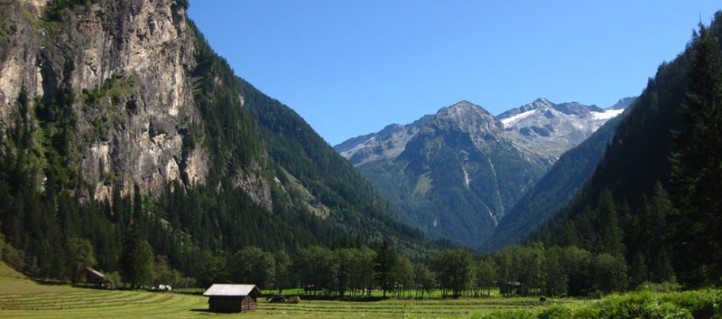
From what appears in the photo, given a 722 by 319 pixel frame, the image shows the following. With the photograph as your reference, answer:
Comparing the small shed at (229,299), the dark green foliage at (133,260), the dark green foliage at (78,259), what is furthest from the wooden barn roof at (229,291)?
the dark green foliage at (78,259)

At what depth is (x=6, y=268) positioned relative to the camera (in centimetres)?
13688

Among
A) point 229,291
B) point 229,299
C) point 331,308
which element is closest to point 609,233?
point 331,308

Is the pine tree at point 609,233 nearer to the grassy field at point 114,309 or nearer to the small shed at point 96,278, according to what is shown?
the grassy field at point 114,309

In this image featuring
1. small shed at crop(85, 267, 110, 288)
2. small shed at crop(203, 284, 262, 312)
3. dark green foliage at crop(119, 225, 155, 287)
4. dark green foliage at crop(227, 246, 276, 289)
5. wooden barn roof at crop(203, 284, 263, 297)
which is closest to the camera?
small shed at crop(203, 284, 262, 312)

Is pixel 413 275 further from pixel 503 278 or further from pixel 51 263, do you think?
pixel 51 263

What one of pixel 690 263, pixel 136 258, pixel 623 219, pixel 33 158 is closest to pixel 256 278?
pixel 136 258

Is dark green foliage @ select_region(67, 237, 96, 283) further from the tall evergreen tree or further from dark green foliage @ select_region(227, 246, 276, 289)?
the tall evergreen tree

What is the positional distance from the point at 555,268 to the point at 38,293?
117725 mm

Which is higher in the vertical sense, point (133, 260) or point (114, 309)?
point (133, 260)

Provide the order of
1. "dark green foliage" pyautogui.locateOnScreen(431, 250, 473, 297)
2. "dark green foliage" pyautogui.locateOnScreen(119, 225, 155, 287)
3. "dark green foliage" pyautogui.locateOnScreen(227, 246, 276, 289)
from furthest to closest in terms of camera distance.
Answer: "dark green foliage" pyautogui.locateOnScreen(227, 246, 276, 289)
"dark green foliage" pyautogui.locateOnScreen(431, 250, 473, 297)
"dark green foliage" pyautogui.locateOnScreen(119, 225, 155, 287)

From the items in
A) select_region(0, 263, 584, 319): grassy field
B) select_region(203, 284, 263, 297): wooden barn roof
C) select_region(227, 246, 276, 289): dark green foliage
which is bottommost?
select_region(0, 263, 584, 319): grassy field

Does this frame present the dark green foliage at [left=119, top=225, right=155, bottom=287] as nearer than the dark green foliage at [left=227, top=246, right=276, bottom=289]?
Yes

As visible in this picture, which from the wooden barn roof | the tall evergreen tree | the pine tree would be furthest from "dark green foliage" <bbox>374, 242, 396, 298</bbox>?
the tall evergreen tree

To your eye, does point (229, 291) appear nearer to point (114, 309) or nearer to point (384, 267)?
point (114, 309)
